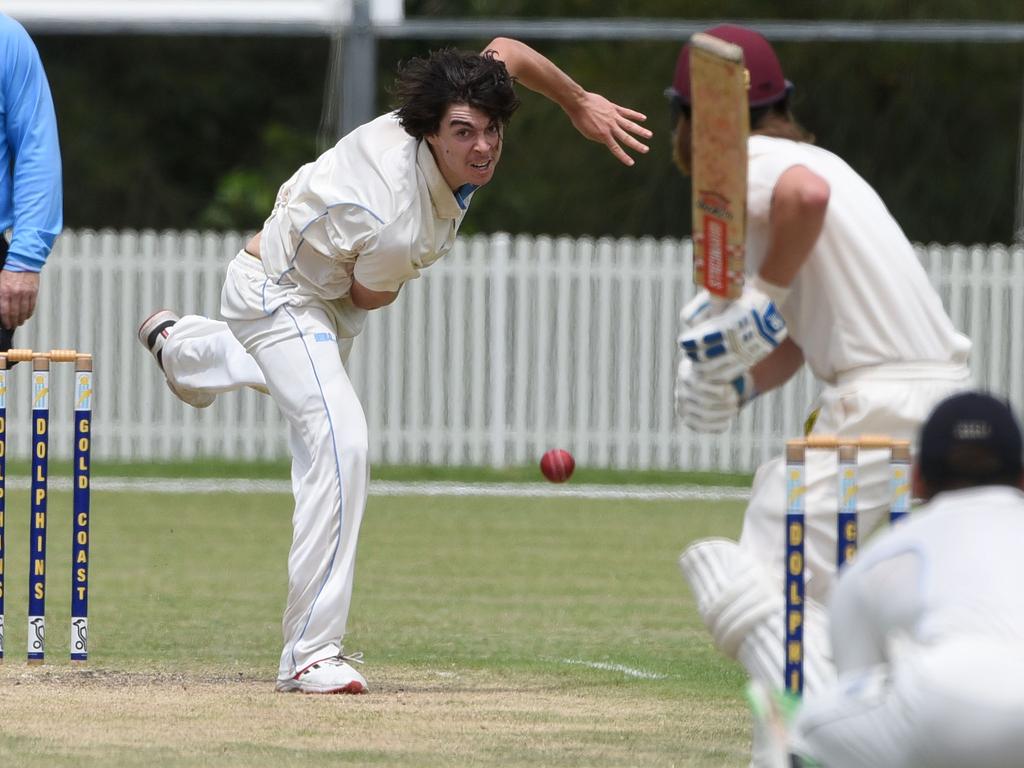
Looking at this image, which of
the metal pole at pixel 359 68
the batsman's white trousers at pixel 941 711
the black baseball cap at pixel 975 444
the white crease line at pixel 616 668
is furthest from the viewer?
the metal pole at pixel 359 68

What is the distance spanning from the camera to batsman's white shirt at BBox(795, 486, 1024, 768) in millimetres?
3137

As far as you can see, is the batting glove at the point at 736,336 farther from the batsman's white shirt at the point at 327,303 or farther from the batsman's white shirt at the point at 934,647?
the batsman's white shirt at the point at 327,303

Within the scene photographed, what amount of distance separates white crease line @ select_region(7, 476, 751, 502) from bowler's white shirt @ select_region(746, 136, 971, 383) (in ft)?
28.3

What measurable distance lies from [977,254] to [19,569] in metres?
8.18

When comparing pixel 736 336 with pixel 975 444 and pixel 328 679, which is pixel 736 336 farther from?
pixel 328 679

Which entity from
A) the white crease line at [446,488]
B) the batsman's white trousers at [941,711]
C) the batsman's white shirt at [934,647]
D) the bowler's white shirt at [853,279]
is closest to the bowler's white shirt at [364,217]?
the bowler's white shirt at [853,279]

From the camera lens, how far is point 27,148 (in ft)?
21.3

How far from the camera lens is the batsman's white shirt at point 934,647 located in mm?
3137

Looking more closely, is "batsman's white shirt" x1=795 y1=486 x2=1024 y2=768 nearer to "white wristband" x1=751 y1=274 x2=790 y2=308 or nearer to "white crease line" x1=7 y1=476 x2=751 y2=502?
"white wristband" x1=751 y1=274 x2=790 y2=308

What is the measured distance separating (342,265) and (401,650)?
4.94 ft

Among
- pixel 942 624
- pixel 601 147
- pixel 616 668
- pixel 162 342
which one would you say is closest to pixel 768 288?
pixel 942 624

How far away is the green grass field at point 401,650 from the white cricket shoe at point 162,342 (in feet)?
2.65

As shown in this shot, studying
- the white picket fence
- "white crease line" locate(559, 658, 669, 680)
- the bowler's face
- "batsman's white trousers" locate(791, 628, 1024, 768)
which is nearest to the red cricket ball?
"white crease line" locate(559, 658, 669, 680)

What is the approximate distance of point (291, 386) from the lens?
5.89 metres
